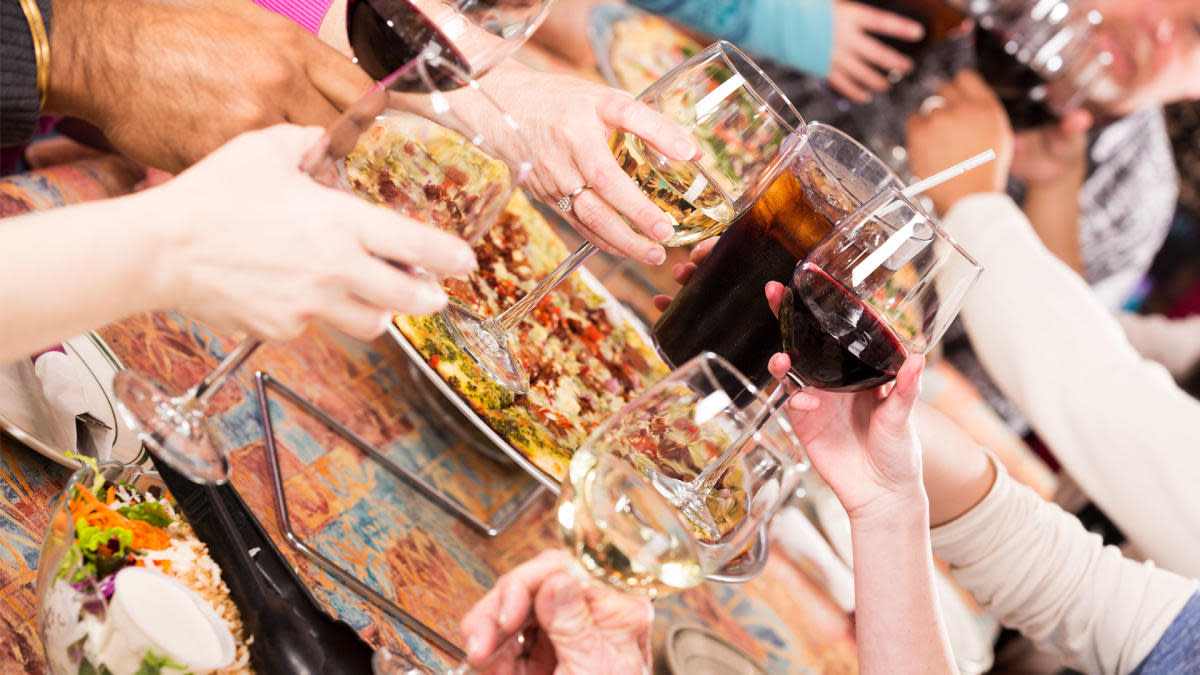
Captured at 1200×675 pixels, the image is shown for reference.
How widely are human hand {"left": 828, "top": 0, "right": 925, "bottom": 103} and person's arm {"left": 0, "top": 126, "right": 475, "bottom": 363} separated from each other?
5.87 feet

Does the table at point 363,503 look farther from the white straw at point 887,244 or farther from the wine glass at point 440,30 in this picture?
the white straw at point 887,244

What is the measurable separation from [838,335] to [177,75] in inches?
28.2

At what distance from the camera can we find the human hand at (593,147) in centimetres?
87

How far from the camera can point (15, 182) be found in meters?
1.00

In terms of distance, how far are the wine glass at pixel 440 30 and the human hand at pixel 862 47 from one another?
4.69 feet

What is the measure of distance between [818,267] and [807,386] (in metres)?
0.15

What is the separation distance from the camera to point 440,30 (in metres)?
0.78

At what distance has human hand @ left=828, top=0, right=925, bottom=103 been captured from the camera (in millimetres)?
2100

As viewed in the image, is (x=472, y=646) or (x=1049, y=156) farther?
(x=1049, y=156)

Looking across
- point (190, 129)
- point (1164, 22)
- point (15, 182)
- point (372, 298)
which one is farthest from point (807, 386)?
point (1164, 22)

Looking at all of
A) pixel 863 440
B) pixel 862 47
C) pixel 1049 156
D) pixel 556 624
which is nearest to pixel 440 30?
pixel 556 624

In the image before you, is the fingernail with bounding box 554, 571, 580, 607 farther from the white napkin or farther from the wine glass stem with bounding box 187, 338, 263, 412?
the white napkin

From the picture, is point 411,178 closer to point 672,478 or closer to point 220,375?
point 220,375

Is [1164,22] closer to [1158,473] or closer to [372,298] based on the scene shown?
[1158,473]
